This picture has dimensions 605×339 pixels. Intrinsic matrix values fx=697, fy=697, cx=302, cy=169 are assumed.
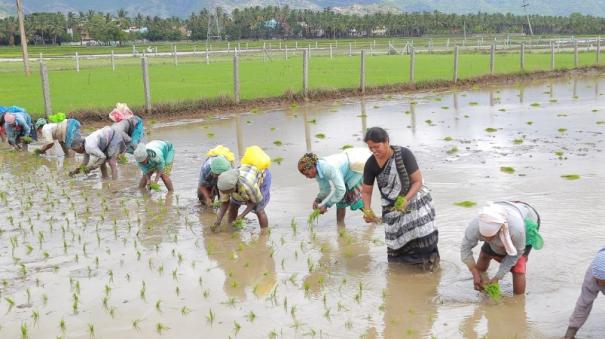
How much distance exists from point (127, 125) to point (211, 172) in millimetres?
3148

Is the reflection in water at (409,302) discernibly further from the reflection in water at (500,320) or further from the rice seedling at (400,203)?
the rice seedling at (400,203)

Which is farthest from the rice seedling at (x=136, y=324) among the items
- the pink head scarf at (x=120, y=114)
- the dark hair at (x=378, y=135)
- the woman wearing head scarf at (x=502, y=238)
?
the pink head scarf at (x=120, y=114)

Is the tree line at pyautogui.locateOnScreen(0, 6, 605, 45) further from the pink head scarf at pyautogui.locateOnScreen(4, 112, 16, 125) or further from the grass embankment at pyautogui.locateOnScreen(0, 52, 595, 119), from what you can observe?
the pink head scarf at pyautogui.locateOnScreen(4, 112, 16, 125)

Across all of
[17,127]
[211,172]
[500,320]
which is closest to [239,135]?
[17,127]

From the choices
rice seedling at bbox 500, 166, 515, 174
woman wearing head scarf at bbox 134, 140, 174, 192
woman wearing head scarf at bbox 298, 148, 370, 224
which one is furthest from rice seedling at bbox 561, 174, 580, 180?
woman wearing head scarf at bbox 134, 140, 174, 192

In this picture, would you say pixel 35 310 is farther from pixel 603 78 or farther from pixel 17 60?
pixel 17 60

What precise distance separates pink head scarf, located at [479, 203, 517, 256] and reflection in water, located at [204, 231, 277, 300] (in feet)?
6.40

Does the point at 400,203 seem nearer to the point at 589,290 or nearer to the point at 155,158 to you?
the point at 589,290

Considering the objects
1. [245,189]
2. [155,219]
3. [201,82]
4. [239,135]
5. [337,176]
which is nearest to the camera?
[337,176]

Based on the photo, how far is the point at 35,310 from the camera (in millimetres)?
5676

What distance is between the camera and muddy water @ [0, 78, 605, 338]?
5.37 meters

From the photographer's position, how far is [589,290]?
473cm

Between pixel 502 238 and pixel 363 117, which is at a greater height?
pixel 502 238

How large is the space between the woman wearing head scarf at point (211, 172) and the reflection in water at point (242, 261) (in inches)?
29.3
